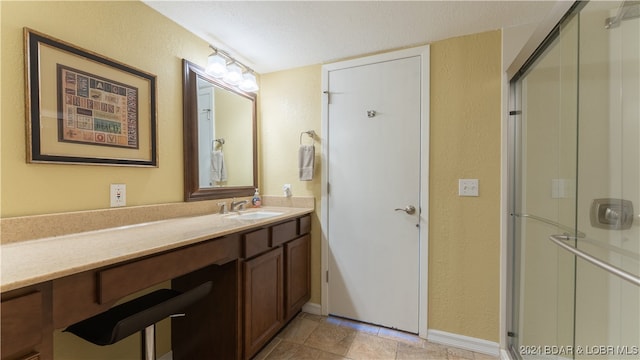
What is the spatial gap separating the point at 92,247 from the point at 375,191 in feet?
5.64

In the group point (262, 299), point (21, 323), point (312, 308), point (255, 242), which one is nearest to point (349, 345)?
point (312, 308)

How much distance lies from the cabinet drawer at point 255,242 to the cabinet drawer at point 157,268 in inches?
4.4

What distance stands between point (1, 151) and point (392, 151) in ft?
6.85

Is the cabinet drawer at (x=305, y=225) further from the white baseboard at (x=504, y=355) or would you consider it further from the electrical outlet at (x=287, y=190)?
the white baseboard at (x=504, y=355)

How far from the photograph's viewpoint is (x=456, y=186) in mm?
1882

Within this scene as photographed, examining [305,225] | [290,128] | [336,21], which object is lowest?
[305,225]

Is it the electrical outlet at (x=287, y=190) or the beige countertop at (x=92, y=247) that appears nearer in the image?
the beige countertop at (x=92, y=247)

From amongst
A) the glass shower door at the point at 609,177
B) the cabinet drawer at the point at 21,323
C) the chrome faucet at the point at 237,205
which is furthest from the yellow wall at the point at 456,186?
the cabinet drawer at the point at 21,323

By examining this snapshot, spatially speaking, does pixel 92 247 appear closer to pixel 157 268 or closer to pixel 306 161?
pixel 157 268

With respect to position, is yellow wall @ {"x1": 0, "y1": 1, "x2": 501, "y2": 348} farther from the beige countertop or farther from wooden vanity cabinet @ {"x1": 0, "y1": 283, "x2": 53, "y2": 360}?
wooden vanity cabinet @ {"x1": 0, "y1": 283, "x2": 53, "y2": 360}

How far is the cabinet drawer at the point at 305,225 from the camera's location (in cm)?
213

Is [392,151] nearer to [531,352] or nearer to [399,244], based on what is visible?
[399,244]

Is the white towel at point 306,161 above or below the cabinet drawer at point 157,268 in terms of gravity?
above

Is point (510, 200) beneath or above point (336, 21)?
beneath
